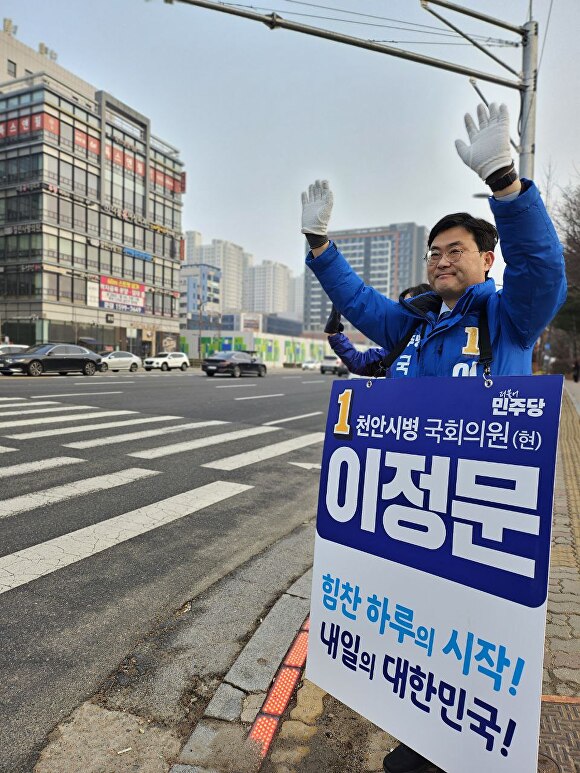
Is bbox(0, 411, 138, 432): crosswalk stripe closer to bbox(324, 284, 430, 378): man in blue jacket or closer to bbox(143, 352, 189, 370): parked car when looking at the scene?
bbox(324, 284, 430, 378): man in blue jacket

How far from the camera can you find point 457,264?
6.70ft

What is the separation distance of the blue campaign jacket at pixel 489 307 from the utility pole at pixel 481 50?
5203 millimetres

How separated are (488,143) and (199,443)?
281 inches

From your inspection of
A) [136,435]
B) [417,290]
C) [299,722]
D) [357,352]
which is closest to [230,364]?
[136,435]

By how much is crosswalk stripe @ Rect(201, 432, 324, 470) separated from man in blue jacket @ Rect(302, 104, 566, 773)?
472 centimetres

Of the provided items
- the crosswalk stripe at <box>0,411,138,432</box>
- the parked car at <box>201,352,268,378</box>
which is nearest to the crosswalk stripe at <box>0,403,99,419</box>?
the crosswalk stripe at <box>0,411,138,432</box>

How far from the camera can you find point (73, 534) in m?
4.19

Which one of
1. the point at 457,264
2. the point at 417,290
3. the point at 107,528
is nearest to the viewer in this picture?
the point at 457,264

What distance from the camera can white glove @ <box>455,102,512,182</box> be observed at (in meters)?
1.60

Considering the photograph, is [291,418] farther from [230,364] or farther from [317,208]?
[230,364]

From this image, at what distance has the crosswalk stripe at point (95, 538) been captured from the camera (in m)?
3.51

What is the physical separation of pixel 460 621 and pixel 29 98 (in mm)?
54159

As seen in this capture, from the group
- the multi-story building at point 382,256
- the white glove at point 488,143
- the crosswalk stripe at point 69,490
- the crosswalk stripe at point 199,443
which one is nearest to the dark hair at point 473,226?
the white glove at point 488,143

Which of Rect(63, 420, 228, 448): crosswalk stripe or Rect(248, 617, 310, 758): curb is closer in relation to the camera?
Rect(248, 617, 310, 758): curb
